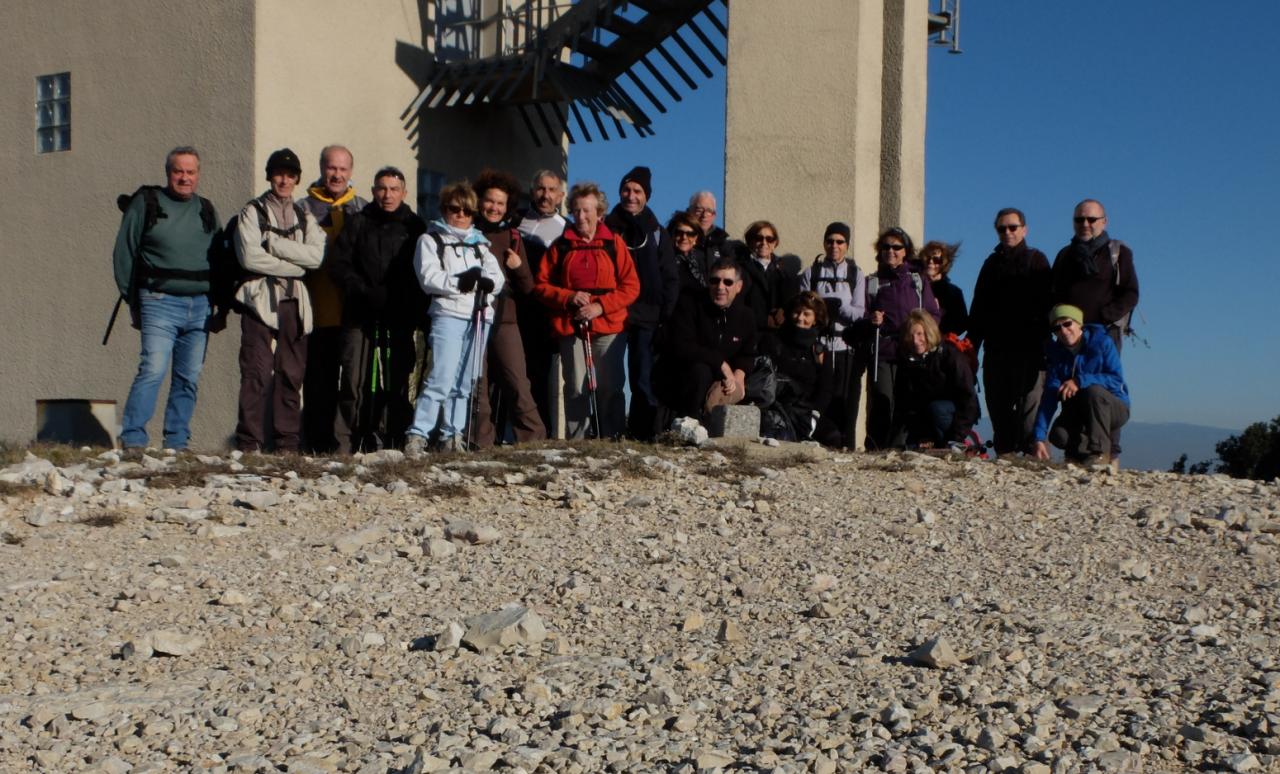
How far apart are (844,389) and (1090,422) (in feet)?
5.49

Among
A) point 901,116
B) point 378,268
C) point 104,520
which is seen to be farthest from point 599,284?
point 104,520

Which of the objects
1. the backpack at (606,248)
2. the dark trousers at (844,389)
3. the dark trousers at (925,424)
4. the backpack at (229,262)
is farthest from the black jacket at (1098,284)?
the backpack at (229,262)

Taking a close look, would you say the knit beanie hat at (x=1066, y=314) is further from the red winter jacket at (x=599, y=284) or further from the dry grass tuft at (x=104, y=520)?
the dry grass tuft at (x=104, y=520)

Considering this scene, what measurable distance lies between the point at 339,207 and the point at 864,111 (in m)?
4.27

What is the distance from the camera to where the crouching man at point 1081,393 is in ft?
30.7

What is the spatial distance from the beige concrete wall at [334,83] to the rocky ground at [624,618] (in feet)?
17.2

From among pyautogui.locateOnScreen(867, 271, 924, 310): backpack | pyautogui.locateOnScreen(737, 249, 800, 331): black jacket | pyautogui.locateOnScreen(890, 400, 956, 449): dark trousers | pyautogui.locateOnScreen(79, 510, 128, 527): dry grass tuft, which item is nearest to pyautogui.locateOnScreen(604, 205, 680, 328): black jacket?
pyautogui.locateOnScreen(737, 249, 800, 331): black jacket

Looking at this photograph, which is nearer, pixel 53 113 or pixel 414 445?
pixel 414 445

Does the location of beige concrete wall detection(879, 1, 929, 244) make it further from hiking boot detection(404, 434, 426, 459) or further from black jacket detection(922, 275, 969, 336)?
hiking boot detection(404, 434, 426, 459)

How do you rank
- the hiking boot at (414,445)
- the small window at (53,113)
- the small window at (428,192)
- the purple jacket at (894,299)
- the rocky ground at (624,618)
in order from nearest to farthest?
the rocky ground at (624,618)
the hiking boot at (414,445)
the purple jacket at (894,299)
the small window at (53,113)
the small window at (428,192)

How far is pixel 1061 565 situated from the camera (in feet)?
21.1

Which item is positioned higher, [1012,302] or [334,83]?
[334,83]

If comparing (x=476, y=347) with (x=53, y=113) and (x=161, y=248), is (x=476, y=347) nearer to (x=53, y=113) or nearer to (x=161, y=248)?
(x=161, y=248)

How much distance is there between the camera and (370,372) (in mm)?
9797
